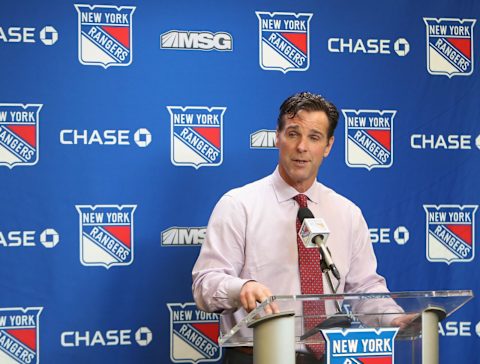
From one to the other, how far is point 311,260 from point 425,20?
1.44 m

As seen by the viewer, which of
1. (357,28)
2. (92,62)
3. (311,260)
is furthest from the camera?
(357,28)

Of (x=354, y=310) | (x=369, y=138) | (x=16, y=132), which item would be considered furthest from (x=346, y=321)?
(x=16, y=132)

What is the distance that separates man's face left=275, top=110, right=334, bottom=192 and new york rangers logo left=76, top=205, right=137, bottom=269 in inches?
30.5

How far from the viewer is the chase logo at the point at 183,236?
3023 mm

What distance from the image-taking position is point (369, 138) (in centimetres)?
323

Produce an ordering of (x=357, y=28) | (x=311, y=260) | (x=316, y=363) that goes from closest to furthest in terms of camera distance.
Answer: (x=316, y=363)
(x=311, y=260)
(x=357, y=28)

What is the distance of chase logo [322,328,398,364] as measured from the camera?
5.17 feet

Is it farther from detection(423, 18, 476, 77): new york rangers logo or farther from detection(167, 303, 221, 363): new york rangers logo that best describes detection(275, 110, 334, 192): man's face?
detection(423, 18, 476, 77): new york rangers logo

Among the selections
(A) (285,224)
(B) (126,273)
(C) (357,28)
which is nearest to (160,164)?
(B) (126,273)

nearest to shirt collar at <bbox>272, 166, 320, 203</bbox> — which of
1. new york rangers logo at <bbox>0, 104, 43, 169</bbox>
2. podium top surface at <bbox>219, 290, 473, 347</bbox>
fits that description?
podium top surface at <bbox>219, 290, 473, 347</bbox>

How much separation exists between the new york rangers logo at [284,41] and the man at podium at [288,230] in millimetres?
557

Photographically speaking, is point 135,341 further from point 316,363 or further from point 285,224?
point 316,363

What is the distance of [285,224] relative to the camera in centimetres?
261

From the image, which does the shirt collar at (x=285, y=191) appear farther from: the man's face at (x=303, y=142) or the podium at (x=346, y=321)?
the podium at (x=346, y=321)
